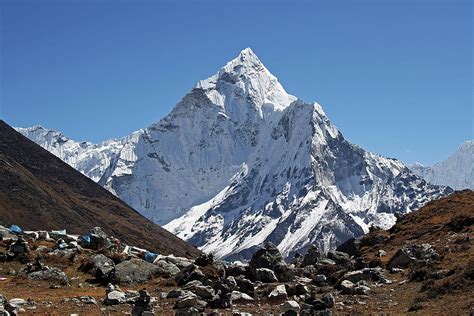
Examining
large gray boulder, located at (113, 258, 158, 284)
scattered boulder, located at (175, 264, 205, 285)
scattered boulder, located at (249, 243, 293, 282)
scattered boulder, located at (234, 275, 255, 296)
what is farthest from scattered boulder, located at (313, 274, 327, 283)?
large gray boulder, located at (113, 258, 158, 284)

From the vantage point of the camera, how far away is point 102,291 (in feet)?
146

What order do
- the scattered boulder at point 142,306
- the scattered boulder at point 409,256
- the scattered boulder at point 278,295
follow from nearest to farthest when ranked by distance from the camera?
the scattered boulder at point 142,306 → the scattered boulder at point 278,295 → the scattered boulder at point 409,256

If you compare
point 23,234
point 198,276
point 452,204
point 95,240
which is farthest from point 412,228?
point 23,234

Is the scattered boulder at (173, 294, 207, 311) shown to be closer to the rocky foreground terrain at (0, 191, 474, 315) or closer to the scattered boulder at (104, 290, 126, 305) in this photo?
the rocky foreground terrain at (0, 191, 474, 315)

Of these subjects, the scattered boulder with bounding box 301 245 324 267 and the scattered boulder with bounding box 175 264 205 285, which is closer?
the scattered boulder with bounding box 175 264 205 285

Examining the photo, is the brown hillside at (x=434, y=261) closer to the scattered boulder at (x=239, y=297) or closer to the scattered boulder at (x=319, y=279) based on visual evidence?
the scattered boulder at (x=319, y=279)

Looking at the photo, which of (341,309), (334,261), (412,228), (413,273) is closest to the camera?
(341,309)

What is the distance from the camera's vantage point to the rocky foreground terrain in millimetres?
35094

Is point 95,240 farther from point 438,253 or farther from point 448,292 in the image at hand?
point 448,292

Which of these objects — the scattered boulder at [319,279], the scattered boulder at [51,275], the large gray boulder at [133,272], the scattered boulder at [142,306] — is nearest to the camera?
the scattered boulder at [142,306]

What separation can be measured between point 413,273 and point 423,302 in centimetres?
833

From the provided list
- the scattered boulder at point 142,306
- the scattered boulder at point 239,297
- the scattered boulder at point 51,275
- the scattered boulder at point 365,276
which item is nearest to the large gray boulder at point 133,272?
the scattered boulder at point 51,275

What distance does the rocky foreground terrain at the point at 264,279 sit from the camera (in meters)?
35.1

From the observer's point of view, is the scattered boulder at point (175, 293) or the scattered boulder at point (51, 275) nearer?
the scattered boulder at point (175, 293)
